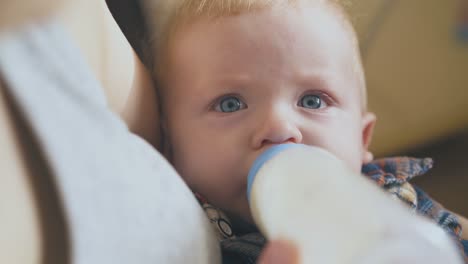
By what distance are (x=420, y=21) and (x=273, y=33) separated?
2.06 ft

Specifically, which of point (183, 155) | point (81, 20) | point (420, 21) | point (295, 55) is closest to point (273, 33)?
point (295, 55)

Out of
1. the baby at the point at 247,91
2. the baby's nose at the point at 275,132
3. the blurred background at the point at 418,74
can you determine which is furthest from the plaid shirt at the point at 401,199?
the blurred background at the point at 418,74

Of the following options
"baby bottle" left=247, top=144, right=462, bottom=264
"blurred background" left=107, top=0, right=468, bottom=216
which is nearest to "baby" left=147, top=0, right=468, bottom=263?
"baby bottle" left=247, top=144, right=462, bottom=264

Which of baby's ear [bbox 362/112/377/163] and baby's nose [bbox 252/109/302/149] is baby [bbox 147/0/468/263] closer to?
baby's nose [bbox 252/109/302/149]

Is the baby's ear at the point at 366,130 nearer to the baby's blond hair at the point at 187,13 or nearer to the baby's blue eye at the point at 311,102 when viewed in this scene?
the baby's blond hair at the point at 187,13

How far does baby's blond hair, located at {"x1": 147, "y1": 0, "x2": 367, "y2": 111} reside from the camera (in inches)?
29.1

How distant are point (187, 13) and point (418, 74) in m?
0.65

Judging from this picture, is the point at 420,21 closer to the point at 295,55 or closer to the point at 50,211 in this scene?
the point at 295,55

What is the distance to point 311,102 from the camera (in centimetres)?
71

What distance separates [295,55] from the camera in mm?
700

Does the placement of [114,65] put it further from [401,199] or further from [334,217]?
[401,199]

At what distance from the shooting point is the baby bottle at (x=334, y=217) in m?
0.38

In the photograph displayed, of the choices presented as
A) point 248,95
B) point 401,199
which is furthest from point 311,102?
point 401,199

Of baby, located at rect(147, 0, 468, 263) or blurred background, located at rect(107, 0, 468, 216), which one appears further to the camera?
blurred background, located at rect(107, 0, 468, 216)
